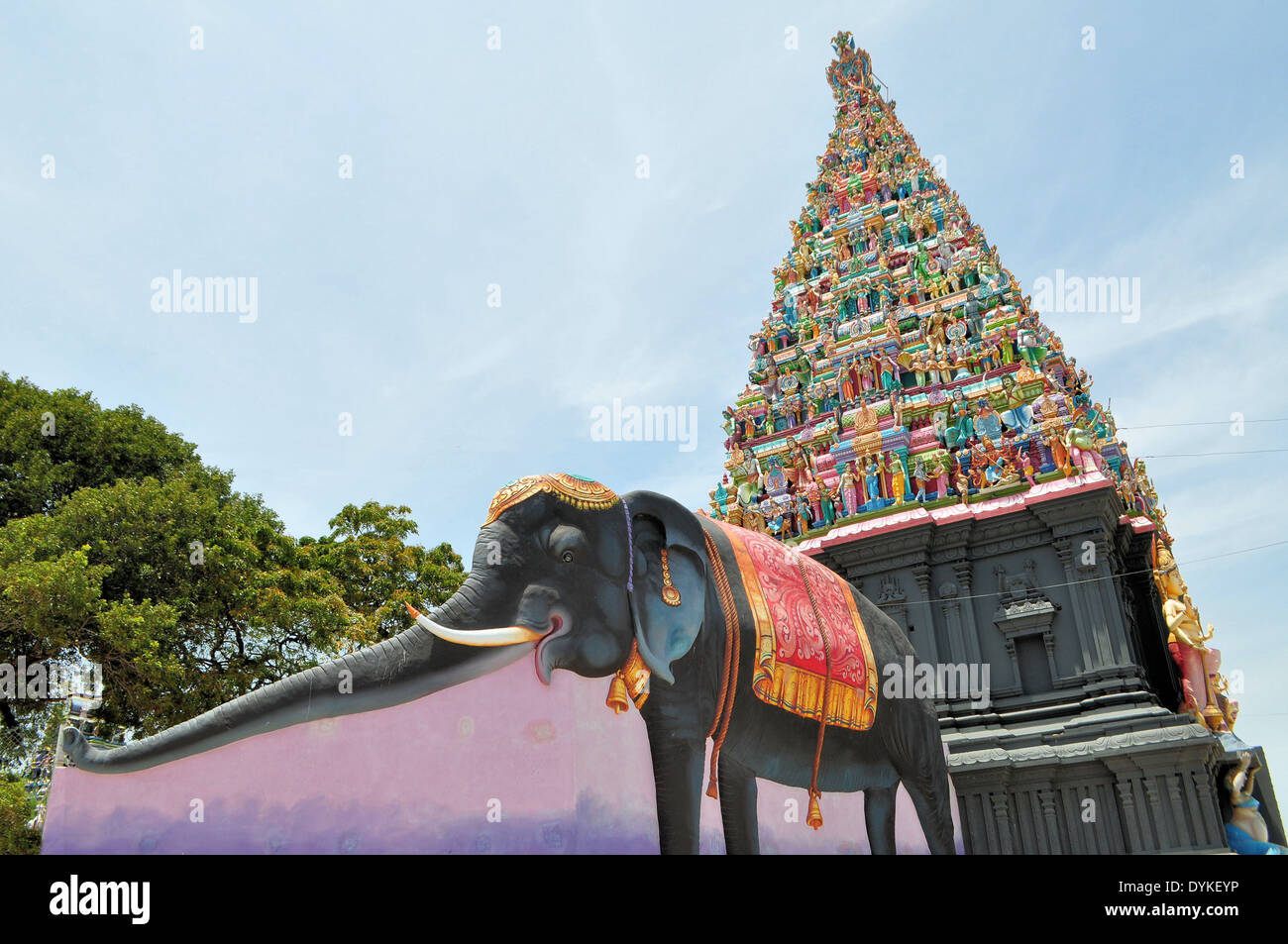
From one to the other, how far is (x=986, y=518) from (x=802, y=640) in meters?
10.2

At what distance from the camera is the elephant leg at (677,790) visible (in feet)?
20.8

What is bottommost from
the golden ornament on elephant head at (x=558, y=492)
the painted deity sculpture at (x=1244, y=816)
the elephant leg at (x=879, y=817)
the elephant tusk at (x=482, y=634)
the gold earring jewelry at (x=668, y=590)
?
the painted deity sculpture at (x=1244, y=816)

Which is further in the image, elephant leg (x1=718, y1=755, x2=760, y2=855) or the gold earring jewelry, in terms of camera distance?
elephant leg (x1=718, y1=755, x2=760, y2=855)

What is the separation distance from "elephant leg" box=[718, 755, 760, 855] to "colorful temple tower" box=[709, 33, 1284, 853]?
9.06 metres

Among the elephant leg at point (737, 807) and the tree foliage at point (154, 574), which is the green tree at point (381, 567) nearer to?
the tree foliage at point (154, 574)

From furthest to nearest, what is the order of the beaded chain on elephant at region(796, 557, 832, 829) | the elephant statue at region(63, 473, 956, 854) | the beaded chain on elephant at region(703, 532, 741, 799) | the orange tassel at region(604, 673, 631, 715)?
the beaded chain on elephant at region(796, 557, 832, 829)
the beaded chain on elephant at region(703, 532, 741, 799)
the orange tassel at region(604, 673, 631, 715)
the elephant statue at region(63, 473, 956, 854)

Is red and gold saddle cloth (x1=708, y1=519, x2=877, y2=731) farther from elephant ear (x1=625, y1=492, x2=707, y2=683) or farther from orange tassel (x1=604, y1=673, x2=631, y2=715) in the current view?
orange tassel (x1=604, y1=673, x2=631, y2=715)

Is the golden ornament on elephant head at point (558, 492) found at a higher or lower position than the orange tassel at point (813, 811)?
higher

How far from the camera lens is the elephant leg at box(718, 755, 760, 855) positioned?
706 centimetres

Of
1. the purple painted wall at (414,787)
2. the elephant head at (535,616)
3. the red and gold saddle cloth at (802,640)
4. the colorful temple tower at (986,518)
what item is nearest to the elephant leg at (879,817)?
the red and gold saddle cloth at (802,640)

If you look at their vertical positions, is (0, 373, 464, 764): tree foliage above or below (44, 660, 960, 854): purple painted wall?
above

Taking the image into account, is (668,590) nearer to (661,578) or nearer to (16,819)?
(661,578)

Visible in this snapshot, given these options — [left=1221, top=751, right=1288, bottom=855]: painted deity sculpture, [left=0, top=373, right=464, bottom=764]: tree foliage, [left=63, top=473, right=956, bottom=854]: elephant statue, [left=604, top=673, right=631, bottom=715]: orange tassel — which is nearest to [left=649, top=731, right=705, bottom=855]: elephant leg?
[left=63, top=473, right=956, bottom=854]: elephant statue
